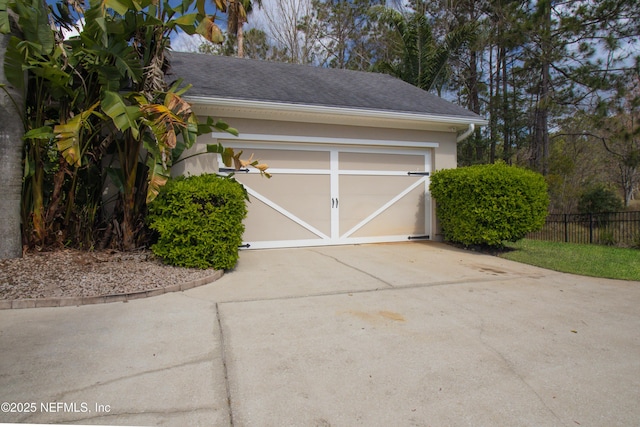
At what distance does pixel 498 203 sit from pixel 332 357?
19.1 feet

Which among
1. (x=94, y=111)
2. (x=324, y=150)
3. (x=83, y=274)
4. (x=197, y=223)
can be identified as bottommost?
(x=83, y=274)

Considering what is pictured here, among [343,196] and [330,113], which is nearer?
[330,113]

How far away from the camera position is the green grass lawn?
21.8 feet

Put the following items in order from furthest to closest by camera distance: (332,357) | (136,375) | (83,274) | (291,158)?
(291,158) < (83,274) < (332,357) < (136,375)

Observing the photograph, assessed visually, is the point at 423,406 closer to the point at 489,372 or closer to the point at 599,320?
the point at 489,372

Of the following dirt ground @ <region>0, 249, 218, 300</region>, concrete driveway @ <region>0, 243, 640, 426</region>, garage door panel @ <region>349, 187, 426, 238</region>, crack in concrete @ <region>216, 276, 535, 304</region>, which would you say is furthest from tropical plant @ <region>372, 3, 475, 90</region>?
dirt ground @ <region>0, 249, 218, 300</region>

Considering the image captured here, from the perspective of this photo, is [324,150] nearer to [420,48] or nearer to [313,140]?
[313,140]

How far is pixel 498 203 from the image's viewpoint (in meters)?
7.65

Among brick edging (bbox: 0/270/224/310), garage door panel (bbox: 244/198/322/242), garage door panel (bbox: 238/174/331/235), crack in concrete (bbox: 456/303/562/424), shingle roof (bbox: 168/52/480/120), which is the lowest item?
crack in concrete (bbox: 456/303/562/424)

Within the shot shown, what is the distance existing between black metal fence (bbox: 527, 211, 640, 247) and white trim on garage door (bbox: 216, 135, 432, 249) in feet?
18.9

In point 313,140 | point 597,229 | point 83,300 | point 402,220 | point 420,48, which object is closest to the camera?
point 83,300

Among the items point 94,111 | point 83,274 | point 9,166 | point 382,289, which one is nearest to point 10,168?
point 9,166

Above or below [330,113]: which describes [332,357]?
below

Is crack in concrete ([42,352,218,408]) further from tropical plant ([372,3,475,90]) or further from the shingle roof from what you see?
tropical plant ([372,3,475,90])
